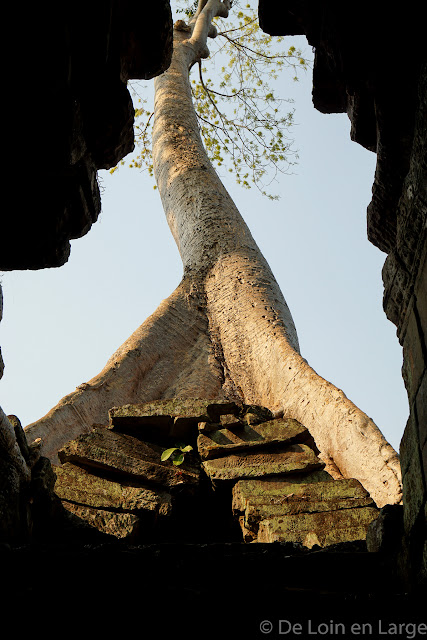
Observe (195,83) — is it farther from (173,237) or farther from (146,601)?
(146,601)

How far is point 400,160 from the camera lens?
2.04 meters

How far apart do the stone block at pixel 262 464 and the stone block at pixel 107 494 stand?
0.28 metres

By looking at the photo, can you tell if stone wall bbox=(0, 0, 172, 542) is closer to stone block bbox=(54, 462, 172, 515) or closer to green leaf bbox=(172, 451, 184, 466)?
stone block bbox=(54, 462, 172, 515)

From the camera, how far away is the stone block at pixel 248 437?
123 inches

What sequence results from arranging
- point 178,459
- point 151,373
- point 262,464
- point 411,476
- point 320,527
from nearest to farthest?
point 411,476, point 320,527, point 262,464, point 178,459, point 151,373

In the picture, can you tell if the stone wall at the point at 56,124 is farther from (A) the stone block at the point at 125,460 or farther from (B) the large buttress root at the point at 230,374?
(B) the large buttress root at the point at 230,374

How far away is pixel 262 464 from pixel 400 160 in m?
1.61

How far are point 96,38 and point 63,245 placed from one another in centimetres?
76

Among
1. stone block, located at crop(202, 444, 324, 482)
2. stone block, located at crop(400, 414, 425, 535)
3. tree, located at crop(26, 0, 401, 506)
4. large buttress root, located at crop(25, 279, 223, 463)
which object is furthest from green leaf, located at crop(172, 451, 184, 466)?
stone block, located at crop(400, 414, 425, 535)

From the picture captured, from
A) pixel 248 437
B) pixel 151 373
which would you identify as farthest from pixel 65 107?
pixel 151 373

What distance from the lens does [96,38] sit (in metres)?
2.07

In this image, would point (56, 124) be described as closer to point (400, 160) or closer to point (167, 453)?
point (400, 160)

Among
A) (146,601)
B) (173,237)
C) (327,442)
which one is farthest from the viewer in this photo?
(173,237)

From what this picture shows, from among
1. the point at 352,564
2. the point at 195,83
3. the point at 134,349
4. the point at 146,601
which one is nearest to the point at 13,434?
the point at 146,601
